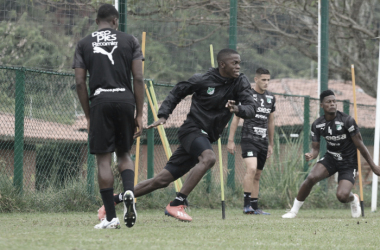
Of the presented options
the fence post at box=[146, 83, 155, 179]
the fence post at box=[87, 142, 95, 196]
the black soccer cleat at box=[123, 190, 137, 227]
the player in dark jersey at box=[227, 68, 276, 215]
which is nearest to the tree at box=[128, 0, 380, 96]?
the fence post at box=[146, 83, 155, 179]

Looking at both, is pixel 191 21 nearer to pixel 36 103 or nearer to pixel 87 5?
pixel 87 5

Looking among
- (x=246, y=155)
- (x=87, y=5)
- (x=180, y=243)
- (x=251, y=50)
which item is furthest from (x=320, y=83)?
(x=180, y=243)

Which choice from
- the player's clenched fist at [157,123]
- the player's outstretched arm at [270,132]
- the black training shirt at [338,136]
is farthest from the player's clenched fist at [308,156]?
the player's clenched fist at [157,123]

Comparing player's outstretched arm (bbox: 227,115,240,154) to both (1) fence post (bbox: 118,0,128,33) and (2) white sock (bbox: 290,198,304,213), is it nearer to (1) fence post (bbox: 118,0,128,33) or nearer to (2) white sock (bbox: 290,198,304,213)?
(2) white sock (bbox: 290,198,304,213)

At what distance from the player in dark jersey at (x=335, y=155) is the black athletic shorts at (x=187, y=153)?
2252mm

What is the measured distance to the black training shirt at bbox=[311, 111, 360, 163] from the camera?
8297mm

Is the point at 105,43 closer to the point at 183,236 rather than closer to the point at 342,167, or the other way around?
the point at 183,236

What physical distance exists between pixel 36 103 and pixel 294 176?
4.84m

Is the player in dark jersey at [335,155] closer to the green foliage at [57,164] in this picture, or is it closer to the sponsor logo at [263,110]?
the sponsor logo at [263,110]

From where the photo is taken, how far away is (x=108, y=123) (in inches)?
212

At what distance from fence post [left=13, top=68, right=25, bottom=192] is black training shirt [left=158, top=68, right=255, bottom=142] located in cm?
251

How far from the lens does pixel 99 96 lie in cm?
536

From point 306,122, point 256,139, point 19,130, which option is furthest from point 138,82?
point 306,122

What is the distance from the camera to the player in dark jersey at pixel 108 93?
5352mm
